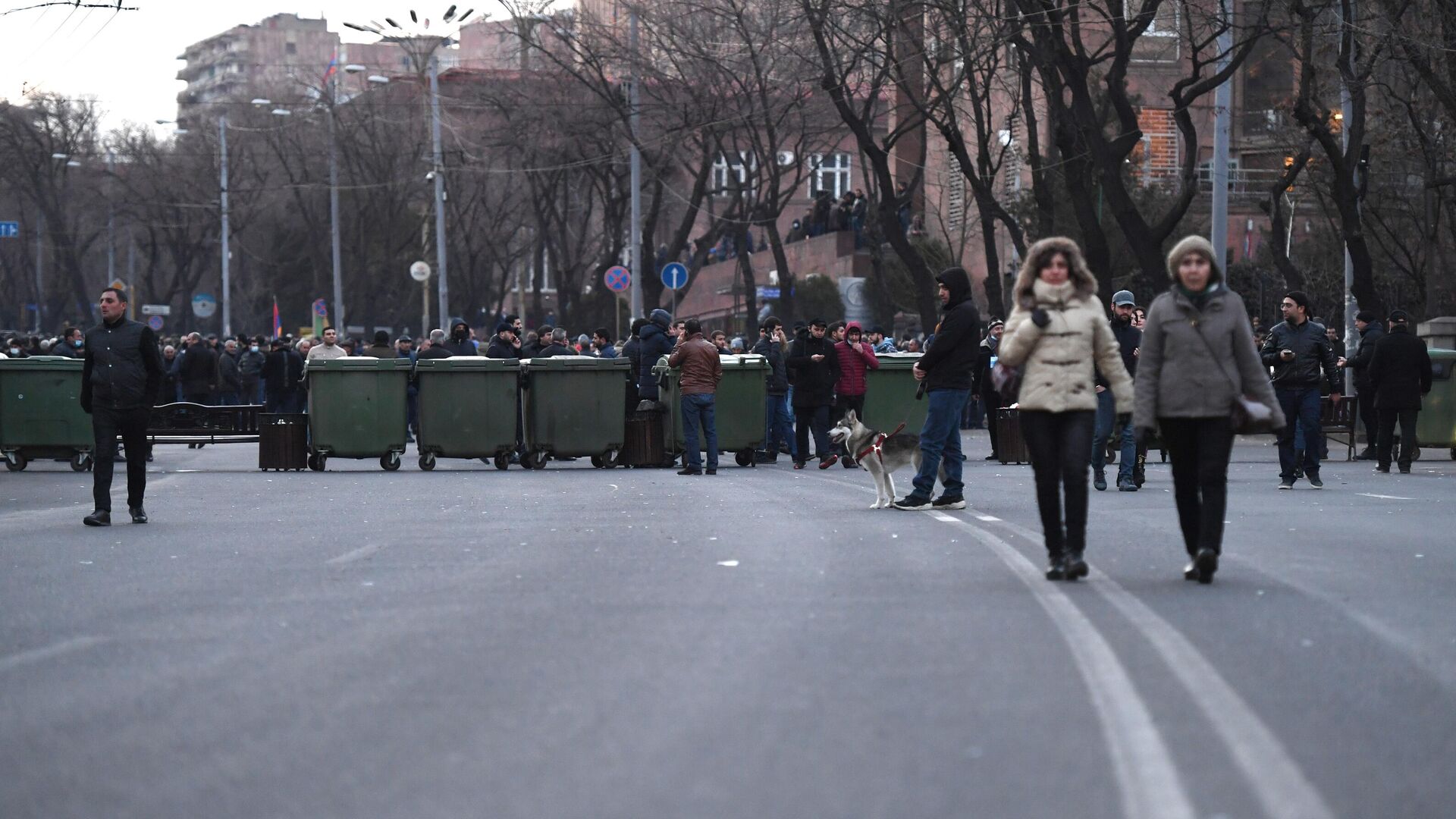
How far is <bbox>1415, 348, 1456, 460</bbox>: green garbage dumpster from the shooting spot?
25.2 m

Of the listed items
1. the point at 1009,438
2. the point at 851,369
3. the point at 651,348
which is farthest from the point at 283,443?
the point at 1009,438

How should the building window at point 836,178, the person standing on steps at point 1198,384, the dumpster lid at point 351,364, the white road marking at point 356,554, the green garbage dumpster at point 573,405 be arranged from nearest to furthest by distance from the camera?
the person standing on steps at point 1198,384 → the white road marking at point 356,554 → the dumpster lid at point 351,364 → the green garbage dumpster at point 573,405 → the building window at point 836,178

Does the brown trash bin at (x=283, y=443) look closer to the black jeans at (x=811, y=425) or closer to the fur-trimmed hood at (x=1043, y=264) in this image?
the black jeans at (x=811, y=425)

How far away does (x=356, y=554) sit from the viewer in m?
11.8

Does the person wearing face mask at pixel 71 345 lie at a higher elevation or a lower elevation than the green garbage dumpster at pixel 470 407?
higher

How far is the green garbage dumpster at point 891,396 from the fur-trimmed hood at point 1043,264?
1578cm

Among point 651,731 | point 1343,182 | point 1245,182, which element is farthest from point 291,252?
point 651,731

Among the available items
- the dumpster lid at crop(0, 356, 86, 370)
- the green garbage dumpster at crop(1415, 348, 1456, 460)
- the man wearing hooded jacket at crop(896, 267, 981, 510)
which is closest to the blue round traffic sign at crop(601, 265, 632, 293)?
the dumpster lid at crop(0, 356, 86, 370)

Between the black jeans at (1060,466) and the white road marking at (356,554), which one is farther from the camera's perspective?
the white road marking at (356,554)

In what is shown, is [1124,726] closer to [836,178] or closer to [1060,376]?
[1060,376]

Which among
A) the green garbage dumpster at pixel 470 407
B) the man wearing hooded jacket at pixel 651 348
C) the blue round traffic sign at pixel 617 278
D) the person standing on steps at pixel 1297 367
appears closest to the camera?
the person standing on steps at pixel 1297 367

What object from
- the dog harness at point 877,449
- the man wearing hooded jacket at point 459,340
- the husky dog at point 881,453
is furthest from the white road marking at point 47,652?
the man wearing hooded jacket at point 459,340

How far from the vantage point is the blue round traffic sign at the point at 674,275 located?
37.5m

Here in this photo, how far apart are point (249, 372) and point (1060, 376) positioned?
87.4 ft
